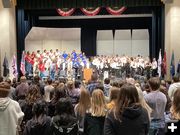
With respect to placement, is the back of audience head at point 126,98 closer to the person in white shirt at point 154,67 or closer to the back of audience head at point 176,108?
the back of audience head at point 176,108

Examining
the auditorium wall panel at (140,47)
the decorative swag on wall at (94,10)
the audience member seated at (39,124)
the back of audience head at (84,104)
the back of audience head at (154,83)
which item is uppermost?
the decorative swag on wall at (94,10)

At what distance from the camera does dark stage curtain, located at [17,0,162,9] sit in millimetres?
17156

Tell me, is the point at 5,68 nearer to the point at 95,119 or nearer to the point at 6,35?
the point at 6,35

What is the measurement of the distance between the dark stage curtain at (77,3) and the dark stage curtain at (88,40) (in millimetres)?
6752

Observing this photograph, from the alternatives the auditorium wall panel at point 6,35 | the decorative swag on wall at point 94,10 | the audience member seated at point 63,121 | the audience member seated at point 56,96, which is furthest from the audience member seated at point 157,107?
the decorative swag on wall at point 94,10

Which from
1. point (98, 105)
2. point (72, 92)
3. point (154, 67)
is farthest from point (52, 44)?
point (98, 105)

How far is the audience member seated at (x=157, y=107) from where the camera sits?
4.63 metres

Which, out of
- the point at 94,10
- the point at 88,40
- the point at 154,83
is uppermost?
the point at 94,10

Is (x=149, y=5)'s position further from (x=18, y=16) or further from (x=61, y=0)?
(x=18, y=16)

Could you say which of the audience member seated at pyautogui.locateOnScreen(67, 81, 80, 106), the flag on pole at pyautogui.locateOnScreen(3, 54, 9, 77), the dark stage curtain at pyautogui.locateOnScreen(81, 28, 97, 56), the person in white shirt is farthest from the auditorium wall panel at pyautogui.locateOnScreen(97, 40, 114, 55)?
the audience member seated at pyautogui.locateOnScreen(67, 81, 80, 106)

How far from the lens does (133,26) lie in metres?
24.1

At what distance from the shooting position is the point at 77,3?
1739 centimetres

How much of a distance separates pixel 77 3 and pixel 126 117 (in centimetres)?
1512

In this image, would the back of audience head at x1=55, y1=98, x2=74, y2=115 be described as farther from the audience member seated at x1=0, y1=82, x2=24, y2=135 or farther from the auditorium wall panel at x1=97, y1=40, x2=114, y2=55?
the auditorium wall panel at x1=97, y1=40, x2=114, y2=55
